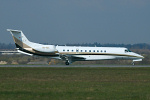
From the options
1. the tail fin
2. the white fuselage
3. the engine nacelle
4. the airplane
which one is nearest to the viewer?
the tail fin

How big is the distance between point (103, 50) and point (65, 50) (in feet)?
20.2

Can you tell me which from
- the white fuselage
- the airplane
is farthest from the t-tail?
the white fuselage

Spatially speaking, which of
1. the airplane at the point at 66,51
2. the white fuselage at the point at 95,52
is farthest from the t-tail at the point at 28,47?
the white fuselage at the point at 95,52

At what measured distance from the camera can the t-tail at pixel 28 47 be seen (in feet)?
179

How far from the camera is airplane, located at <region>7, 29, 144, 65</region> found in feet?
180

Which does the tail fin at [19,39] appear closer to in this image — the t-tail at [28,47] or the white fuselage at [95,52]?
the t-tail at [28,47]

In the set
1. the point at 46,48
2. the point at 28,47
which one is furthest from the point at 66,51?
the point at 28,47

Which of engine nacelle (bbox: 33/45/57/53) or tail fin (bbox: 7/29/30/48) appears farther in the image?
engine nacelle (bbox: 33/45/57/53)

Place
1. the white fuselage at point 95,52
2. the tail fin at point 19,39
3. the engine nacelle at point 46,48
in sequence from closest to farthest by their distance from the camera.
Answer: the tail fin at point 19,39
the engine nacelle at point 46,48
the white fuselage at point 95,52

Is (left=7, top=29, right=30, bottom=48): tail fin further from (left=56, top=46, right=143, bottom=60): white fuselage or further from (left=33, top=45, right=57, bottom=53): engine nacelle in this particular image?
(left=56, top=46, right=143, bottom=60): white fuselage

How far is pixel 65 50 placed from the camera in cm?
5619
